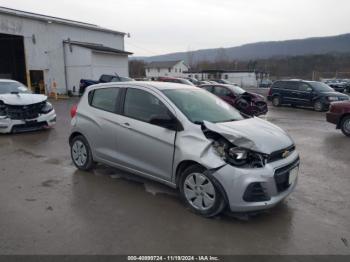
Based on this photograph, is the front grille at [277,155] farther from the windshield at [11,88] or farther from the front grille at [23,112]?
the windshield at [11,88]

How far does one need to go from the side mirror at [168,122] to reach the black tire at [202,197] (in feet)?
1.93

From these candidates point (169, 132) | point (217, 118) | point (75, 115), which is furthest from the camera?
point (75, 115)

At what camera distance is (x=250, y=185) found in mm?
3533

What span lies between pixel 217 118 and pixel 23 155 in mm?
4782

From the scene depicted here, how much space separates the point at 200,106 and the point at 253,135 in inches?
42.3

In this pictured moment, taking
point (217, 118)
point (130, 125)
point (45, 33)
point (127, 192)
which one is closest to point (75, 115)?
point (130, 125)

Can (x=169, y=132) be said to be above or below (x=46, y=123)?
above

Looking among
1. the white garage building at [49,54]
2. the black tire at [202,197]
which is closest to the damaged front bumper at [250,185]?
the black tire at [202,197]

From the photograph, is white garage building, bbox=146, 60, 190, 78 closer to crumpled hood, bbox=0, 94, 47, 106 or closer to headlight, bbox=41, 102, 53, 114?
headlight, bbox=41, 102, 53, 114

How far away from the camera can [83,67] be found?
24.3 meters

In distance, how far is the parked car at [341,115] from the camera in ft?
30.3

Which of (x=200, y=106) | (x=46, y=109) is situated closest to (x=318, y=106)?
(x=46, y=109)

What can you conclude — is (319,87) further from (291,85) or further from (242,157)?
(242,157)

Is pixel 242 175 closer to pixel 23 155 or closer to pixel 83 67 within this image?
pixel 23 155
